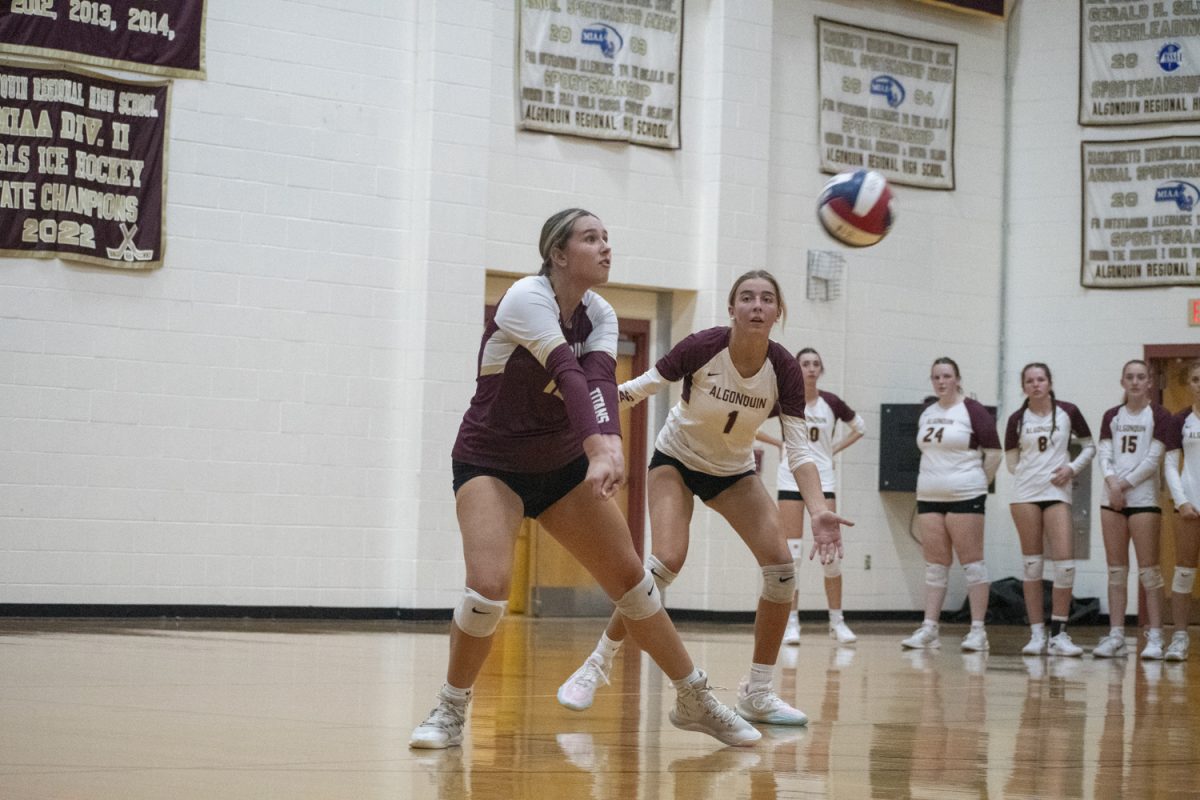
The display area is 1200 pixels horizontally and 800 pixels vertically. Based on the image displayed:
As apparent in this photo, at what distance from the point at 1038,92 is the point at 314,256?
7622 mm

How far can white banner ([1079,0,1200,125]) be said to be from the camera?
1430 cm

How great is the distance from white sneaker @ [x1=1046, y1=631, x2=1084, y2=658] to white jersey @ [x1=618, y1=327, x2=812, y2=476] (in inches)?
209

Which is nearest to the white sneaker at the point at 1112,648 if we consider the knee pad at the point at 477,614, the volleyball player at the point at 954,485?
the volleyball player at the point at 954,485

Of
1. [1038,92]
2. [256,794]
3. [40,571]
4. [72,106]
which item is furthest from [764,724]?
[1038,92]

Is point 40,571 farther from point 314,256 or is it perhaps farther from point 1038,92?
point 1038,92

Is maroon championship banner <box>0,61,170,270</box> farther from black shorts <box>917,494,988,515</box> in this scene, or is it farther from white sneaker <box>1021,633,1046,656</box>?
white sneaker <box>1021,633,1046,656</box>

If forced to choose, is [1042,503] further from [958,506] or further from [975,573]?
[975,573]

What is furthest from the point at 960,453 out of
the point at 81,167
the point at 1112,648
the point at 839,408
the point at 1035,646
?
the point at 81,167

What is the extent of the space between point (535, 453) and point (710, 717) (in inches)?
45.9

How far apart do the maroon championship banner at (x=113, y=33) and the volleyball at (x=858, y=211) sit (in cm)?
560

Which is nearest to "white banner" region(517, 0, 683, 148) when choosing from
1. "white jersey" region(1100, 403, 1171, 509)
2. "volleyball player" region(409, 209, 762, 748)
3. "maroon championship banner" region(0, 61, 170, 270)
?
"maroon championship banner" region(0, 61, 170, 270)

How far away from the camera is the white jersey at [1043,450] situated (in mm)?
10844

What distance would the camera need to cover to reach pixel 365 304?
12.0m

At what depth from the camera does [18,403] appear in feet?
34.9
